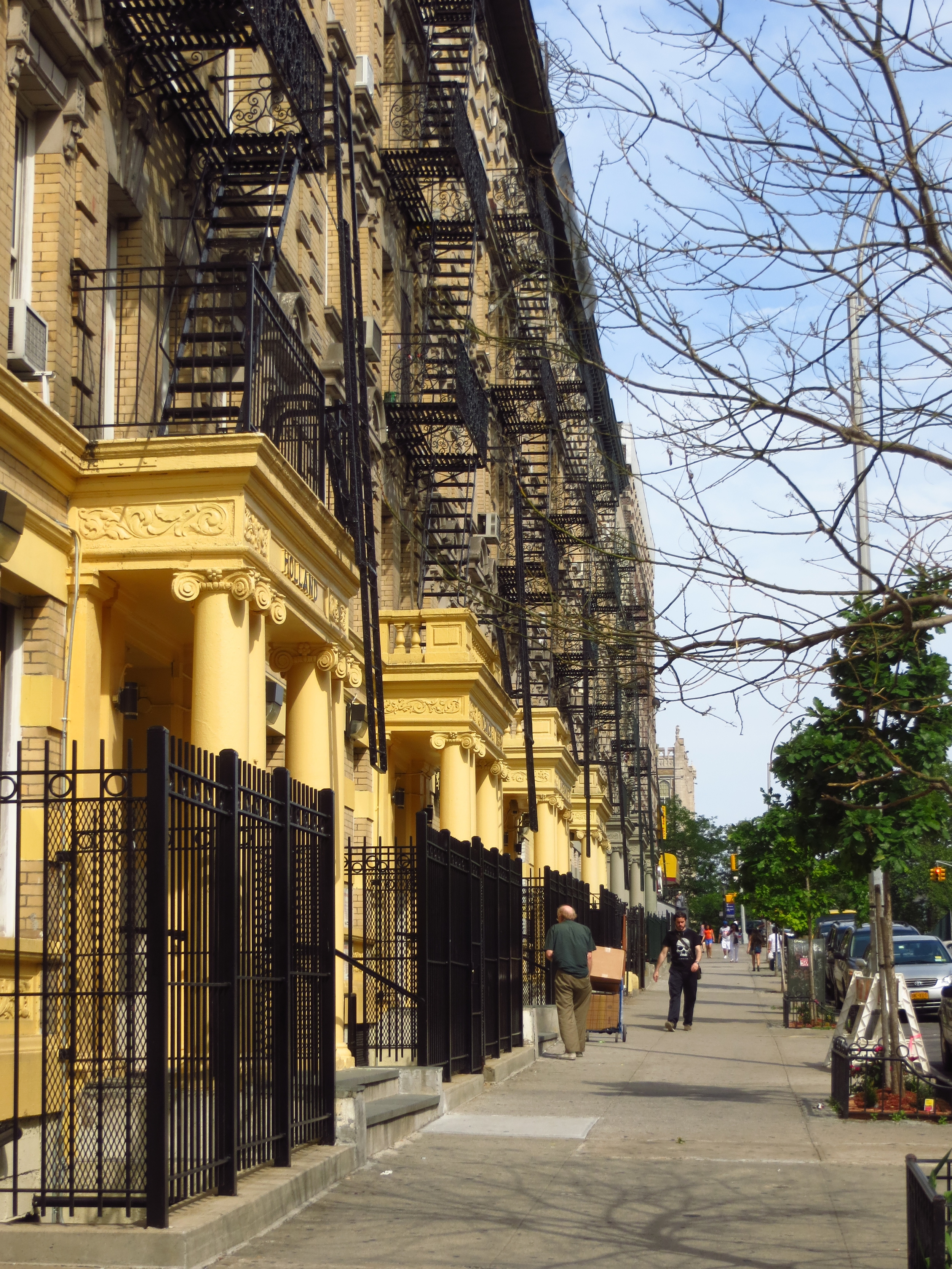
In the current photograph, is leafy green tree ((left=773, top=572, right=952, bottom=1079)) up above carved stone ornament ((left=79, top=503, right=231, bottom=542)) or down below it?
below

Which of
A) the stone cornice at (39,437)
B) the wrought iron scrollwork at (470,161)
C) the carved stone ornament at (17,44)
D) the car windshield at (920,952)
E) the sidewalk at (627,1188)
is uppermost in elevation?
the wrought iron scrollwork at (470,161)

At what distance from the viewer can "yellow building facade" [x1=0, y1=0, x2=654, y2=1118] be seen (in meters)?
11.2

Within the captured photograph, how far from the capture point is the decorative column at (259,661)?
40.5 ft

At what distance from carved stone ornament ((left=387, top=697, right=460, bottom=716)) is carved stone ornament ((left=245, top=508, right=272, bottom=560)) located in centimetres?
1070

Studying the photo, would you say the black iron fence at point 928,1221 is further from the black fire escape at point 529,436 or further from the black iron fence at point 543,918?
the black fire escape at point 529,436

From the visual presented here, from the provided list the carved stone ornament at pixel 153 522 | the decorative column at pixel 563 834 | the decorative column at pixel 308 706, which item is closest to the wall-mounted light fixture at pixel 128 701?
the carved stone ornament at pixel 153 522

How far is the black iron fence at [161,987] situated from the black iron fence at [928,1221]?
3.13m

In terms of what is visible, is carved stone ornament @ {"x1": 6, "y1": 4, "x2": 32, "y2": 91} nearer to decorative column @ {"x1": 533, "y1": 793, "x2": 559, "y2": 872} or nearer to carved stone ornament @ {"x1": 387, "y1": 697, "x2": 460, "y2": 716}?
carved stone ornament @ {"x1": 387, "y1": 697, "x2": 460, "y2": 716}

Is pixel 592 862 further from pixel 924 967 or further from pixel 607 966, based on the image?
pixel 607 966

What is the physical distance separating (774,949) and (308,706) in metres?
54.9

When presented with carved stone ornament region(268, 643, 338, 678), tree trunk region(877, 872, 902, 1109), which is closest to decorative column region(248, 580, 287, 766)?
carved stone ornament region(268, 643, 338, 678)

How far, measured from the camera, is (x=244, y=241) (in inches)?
619

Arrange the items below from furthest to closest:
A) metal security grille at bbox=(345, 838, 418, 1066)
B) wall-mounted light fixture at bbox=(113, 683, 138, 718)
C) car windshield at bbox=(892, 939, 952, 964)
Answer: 1. car windshield at bbox=(892, 939, 952, 964)
2. metal security grille at bbox=(345, 838, 418, 1066)
3. wall-mounted light fixture at bbox=(113, 683, 138, 718)

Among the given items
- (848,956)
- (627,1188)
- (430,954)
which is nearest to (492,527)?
(848,956)
